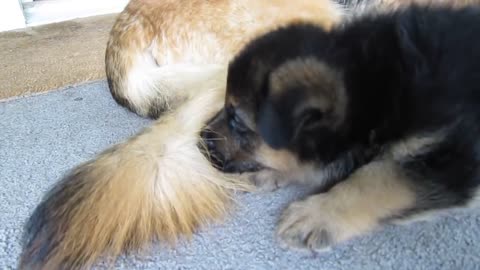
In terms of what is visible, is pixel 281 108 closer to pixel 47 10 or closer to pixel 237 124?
pixel 237 124

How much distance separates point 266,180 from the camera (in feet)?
4.59

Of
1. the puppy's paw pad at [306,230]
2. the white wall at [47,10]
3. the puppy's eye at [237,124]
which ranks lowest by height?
the white wall at [47,10]

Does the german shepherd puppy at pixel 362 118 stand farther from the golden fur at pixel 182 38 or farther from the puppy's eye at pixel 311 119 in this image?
the golden fur at pixel 182 38

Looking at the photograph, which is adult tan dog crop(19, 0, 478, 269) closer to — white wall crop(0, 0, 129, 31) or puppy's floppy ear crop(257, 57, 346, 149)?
puppy's floppy ear crop(257, 57, 346, 149)

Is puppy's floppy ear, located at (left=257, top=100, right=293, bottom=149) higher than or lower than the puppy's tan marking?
lower

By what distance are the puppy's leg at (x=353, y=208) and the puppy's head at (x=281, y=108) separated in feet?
0.35

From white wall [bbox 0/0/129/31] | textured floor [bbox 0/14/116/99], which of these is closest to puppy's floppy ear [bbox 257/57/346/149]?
textured floor [bbox 0/14/116/99]

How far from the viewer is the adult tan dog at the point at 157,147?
1107 millimetres

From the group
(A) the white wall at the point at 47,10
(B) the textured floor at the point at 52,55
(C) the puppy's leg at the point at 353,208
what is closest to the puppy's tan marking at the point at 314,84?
(C) the puppy's leg at the point at 353,208

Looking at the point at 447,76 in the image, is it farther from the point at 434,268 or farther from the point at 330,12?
the point at 330,12

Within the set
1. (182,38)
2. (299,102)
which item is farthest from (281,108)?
(182,38)

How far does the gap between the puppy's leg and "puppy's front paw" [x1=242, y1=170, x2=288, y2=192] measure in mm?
182

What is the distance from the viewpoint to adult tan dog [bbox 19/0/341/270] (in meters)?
1.11

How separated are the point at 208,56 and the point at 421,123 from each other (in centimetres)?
81
